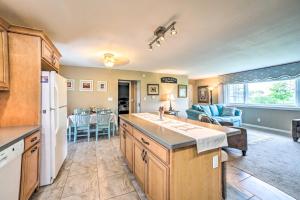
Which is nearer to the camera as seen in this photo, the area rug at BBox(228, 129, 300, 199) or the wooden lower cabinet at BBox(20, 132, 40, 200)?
the wooden lower cabinet at BBox(20, 132, 40, 200)

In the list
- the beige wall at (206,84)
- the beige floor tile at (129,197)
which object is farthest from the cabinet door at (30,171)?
the beige wall at (206,84)

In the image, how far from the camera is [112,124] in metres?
4.70

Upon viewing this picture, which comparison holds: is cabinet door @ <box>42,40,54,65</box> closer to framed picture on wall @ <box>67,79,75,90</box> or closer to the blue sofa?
framed picture on wall @ <box>67,79,75,90</box>

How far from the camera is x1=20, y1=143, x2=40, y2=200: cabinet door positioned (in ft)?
5.08

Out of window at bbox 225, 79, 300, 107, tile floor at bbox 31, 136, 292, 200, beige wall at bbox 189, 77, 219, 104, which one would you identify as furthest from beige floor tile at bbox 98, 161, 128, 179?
beige wall at bbox 189, 77, 219, 104

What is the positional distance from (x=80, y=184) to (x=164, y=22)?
2.64 meters

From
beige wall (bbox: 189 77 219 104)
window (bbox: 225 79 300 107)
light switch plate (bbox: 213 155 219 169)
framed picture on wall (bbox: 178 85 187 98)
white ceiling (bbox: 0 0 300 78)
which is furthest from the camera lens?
beige wall (bbox: 189 77 219 104)

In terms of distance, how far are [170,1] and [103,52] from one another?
228 cm

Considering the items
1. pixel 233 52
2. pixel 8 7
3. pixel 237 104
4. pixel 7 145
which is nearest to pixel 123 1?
pixel 8 7

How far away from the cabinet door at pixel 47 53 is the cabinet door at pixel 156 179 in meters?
2.04

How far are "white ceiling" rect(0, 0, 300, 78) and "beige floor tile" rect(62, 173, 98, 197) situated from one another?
2350 mm

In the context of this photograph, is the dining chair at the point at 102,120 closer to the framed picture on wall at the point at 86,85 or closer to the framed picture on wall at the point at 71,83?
the framed picture on wall at the point at 86,85

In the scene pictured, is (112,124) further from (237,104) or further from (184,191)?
(237,104)

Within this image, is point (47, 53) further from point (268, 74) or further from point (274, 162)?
point (268, 74)
